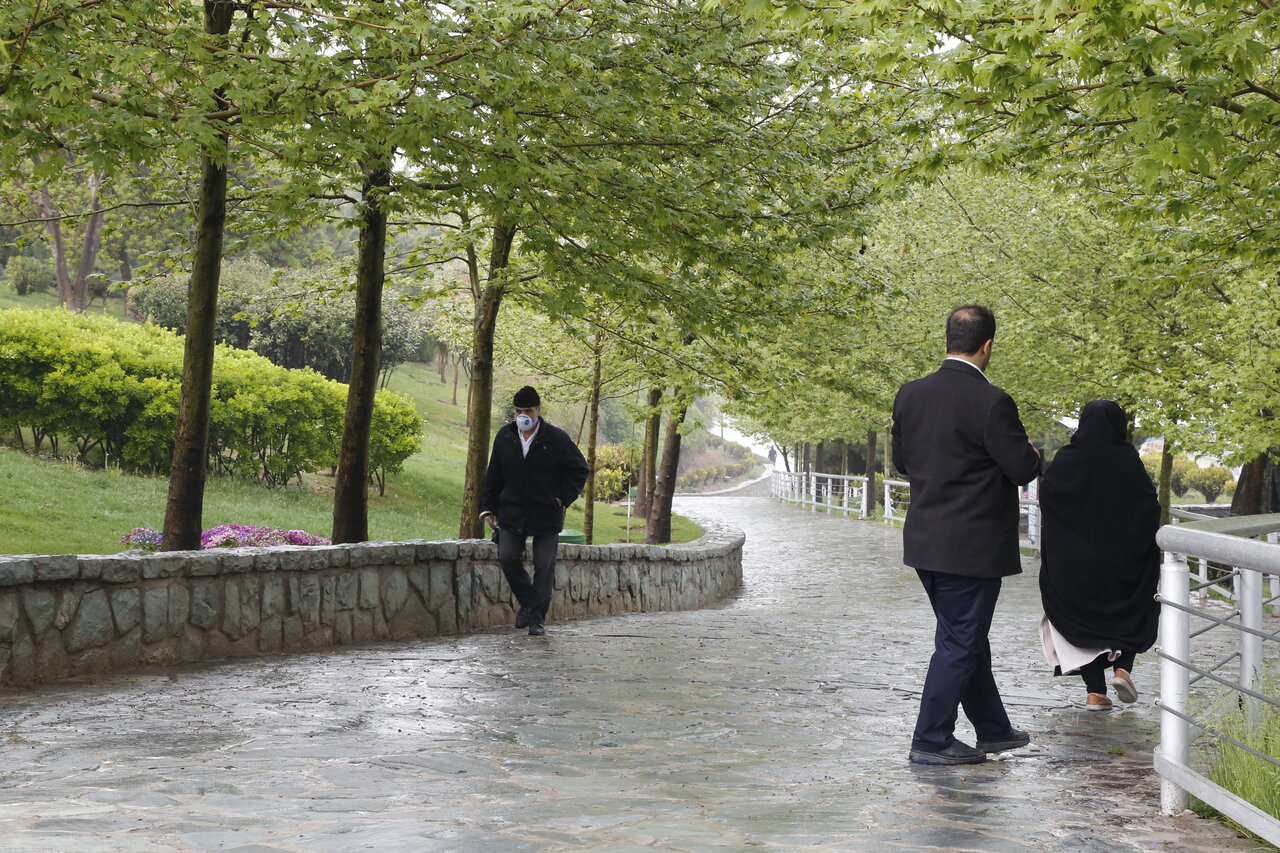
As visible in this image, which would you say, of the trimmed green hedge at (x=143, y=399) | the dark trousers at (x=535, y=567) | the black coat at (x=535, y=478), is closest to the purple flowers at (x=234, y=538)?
the dark trousers at (x=535, y=567)

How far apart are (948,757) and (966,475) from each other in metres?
1.27

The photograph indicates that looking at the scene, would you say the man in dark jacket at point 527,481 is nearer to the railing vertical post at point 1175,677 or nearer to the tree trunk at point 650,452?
the railing vertical post at point 1175,677

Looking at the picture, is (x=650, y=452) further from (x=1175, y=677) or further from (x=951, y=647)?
(x=1175, y=677)

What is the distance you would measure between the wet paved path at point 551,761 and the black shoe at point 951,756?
0.06 metres

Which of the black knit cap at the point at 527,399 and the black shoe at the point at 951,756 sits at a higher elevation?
the black knit cap at the point at 527,399

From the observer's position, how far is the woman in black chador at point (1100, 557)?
24.2ft

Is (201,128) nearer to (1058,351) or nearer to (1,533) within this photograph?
(1,533)

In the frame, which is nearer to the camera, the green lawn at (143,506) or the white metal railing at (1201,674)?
the white metal railing at (1201,674)

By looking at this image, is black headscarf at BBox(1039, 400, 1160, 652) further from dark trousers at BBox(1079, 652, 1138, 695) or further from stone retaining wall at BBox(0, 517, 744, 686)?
stone retaining wall at BBox(0, 517, 744, 686)

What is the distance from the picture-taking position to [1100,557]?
741cm

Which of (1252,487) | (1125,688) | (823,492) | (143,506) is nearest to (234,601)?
(1125,688)

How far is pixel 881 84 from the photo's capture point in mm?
12656

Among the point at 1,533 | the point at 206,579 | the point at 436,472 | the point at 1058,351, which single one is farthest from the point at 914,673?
the point at 436,472

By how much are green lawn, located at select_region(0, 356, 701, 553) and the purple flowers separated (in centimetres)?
26
